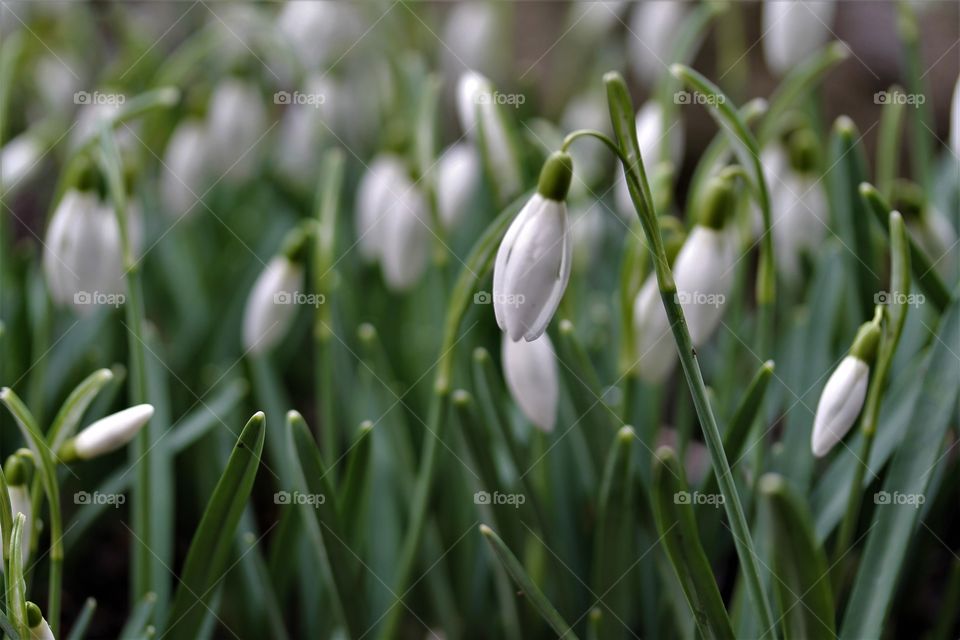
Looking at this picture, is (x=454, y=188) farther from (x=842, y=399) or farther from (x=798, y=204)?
(x=842, y=399)

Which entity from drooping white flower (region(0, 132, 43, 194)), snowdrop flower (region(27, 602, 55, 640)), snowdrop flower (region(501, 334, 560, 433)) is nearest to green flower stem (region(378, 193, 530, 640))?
snowdrop flower (region(501, 334, 560, 433))

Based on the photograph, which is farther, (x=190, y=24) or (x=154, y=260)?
(x=190, y=24)

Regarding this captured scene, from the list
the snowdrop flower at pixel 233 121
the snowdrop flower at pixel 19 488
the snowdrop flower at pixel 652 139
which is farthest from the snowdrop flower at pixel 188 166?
the snowdrop flower at pixel 19 488

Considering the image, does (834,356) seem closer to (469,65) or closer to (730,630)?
(730,630)

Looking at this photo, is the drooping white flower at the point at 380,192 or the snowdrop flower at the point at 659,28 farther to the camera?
the snowdrop flower at the point at 659,28

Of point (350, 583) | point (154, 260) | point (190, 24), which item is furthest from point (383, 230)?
point (190, 24)

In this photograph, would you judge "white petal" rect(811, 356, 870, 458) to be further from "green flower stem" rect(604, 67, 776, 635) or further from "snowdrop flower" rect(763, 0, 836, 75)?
"snowdrop flower" rect(763, 0, 836, 75)

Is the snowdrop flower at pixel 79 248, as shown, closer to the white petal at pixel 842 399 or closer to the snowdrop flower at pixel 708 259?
the snowdrop flower at pixel 708 259

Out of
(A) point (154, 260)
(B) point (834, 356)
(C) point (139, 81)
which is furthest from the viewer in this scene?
(C) point (139, 81)
